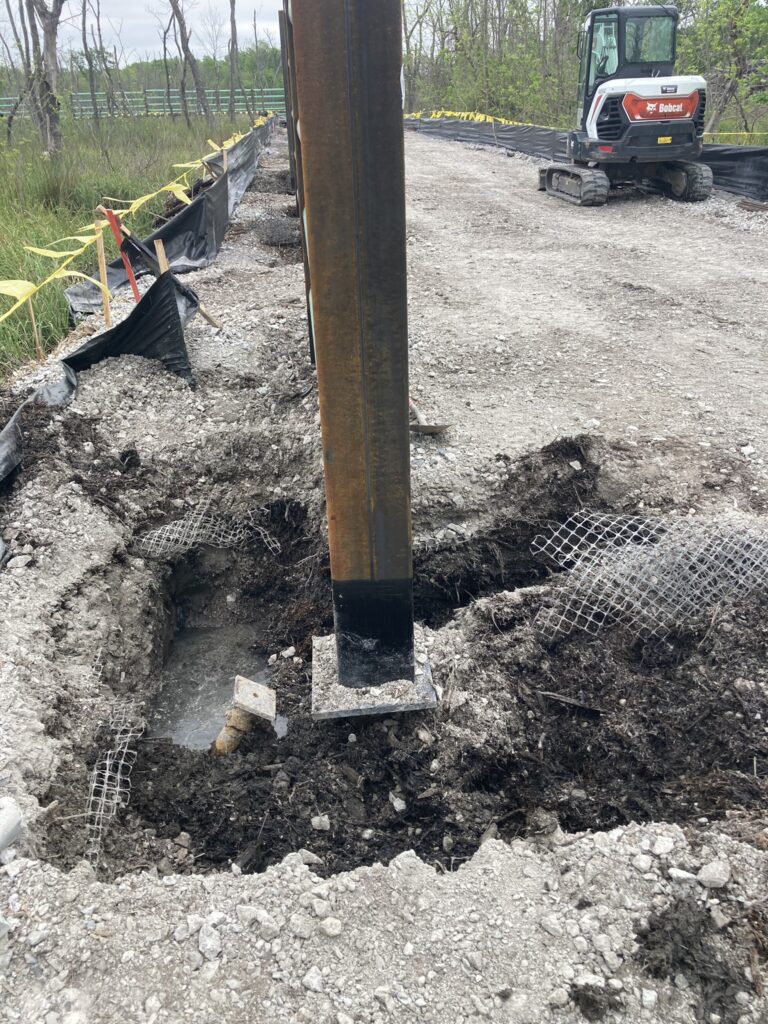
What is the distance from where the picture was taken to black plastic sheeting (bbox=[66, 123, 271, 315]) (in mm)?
6152

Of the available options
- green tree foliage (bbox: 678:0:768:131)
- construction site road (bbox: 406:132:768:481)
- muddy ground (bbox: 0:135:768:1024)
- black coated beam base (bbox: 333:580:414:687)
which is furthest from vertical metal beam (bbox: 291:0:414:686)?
green tree foliage (bbox: 678:0:768:131)

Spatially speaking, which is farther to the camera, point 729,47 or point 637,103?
point 729,47

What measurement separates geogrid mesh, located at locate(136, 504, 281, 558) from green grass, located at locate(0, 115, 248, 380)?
225 centimetres

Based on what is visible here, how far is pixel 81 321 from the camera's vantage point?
5828 mm

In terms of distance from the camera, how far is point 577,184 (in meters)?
11.0

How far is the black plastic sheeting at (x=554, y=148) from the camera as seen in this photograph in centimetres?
1048

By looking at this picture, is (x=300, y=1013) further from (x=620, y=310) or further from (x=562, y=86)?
(x=562, y=86)

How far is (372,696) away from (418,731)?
0.70 feet

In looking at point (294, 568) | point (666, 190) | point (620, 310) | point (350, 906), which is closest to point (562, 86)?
point (666, 190)

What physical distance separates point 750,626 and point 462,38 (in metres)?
28.5

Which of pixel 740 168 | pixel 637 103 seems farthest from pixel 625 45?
pixel 740 168

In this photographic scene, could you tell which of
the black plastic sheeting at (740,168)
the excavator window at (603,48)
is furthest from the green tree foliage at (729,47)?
the excavator window at (603,48)

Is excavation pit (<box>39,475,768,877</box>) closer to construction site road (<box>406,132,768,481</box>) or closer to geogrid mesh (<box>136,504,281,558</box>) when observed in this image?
geogrid mesh (<box>136,504,281,558</box>)

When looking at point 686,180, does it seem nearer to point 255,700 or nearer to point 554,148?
point 554,148
